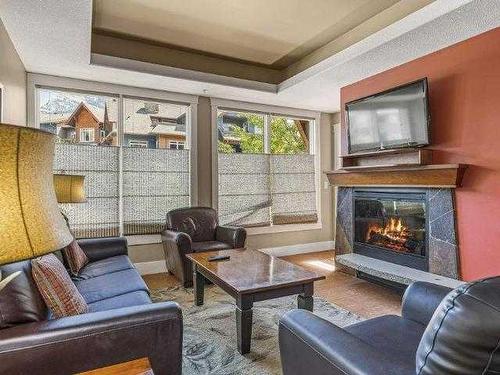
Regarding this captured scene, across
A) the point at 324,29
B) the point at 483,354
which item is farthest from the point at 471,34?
the point at 483,354

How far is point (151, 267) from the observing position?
4402mm

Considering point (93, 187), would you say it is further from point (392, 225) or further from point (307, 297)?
point (392, 225)

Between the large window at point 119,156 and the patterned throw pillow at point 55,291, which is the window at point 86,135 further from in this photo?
the patterned throw pillow at point 55,291

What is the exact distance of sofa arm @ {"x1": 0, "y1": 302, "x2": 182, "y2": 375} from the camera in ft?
4.15

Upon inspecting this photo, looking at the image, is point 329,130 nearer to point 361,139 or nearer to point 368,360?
point 361,139

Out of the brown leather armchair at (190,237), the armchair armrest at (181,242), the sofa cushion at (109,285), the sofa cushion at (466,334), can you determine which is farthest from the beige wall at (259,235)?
the sofa cushion at (466,334)

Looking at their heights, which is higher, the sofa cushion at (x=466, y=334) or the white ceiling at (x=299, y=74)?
the white ceiling at (x=299, y=74)

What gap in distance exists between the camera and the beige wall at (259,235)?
4486mm

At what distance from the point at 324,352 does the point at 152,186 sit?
367cm

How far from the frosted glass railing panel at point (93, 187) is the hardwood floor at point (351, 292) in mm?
917

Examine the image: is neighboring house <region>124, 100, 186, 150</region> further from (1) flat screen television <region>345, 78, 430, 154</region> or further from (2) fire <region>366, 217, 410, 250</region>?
(2) fire <region>366, 217, 410, 250</region>

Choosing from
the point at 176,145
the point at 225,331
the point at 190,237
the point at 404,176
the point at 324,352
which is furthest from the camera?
the point at 176,145

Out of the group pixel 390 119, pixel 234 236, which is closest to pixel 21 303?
Answer: pixel 234 236

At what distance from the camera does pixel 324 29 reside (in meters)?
3.55
